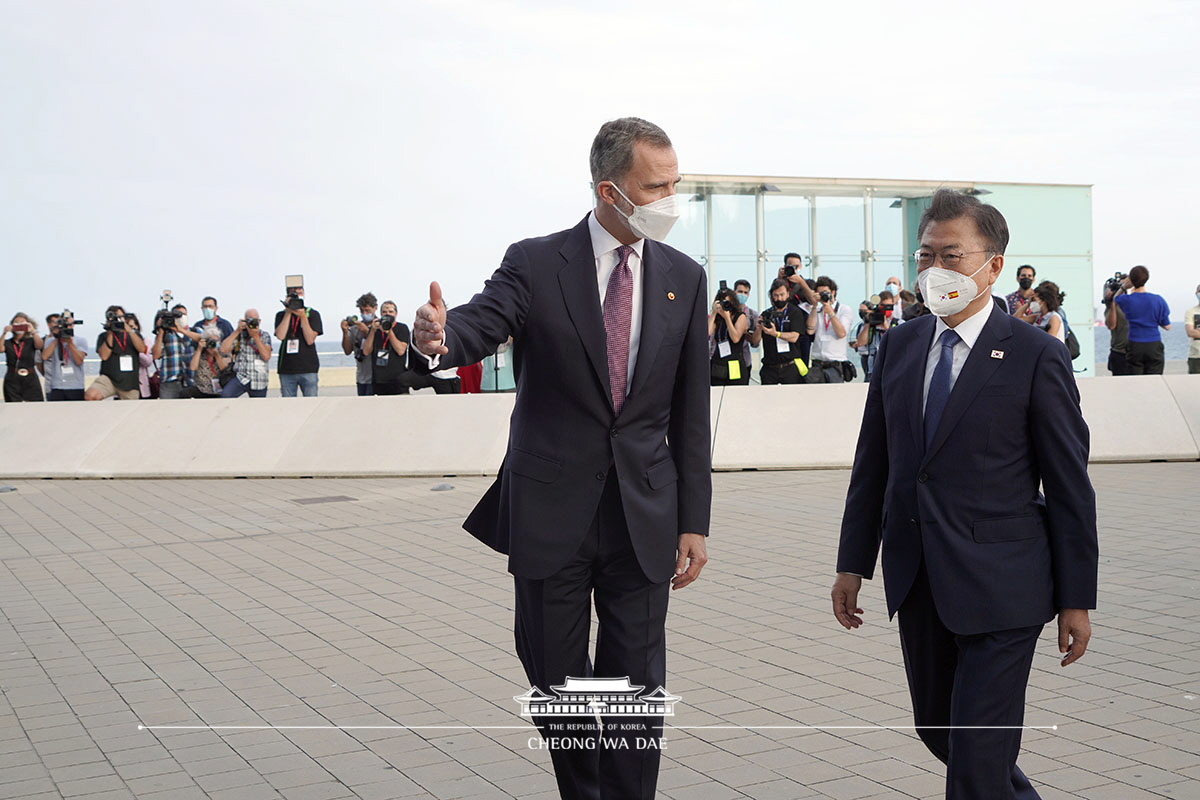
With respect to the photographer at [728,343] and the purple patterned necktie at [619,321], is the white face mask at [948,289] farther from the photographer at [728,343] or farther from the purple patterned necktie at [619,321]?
the photographer at [728,343]

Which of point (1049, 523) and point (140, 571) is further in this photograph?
point (140, 571)

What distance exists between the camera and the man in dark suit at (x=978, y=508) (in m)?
3.33

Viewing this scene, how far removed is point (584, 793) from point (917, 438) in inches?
56.3

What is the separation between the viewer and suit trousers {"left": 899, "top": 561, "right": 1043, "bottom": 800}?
3.28 m

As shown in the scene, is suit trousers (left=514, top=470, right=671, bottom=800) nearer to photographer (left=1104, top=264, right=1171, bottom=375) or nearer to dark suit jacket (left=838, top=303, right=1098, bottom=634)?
dark suit jacket (left=838, top=303, right=1098, bottom=634)

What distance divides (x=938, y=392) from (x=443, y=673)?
339 cm

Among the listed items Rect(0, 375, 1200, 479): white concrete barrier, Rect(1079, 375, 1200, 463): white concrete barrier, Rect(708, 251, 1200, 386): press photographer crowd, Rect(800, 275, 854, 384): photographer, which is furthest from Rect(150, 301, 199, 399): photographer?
Rect(1079, 375, 1200, 463): white concrete barrier

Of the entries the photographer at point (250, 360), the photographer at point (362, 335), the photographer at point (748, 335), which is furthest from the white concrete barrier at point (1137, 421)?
the photographer at point (250, 360)

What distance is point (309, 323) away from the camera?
1623 cm

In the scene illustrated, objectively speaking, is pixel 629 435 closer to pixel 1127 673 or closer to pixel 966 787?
pixel 966 787

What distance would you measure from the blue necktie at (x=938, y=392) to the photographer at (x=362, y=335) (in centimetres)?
1364

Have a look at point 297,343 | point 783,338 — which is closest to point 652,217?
point 783,338

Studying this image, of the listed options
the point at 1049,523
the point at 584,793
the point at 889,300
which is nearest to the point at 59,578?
the point at 584,793

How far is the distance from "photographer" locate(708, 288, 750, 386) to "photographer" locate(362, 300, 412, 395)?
387 centimetres
